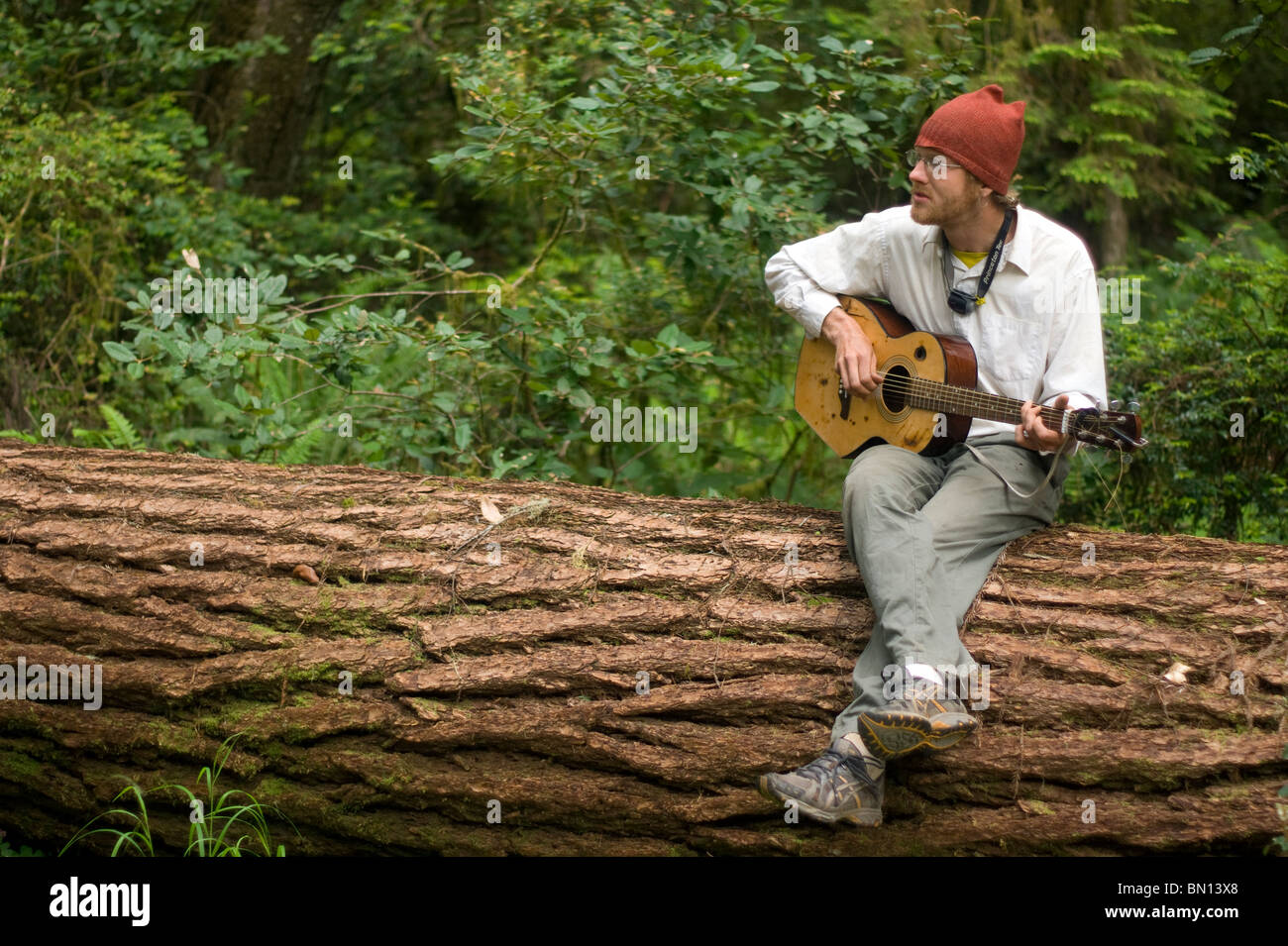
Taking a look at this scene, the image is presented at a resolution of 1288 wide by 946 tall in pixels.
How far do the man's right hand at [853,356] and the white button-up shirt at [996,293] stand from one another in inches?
4.5

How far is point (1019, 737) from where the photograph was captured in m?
3.36

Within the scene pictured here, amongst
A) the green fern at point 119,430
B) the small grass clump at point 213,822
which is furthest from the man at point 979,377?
the green fern at point 119,430

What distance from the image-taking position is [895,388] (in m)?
4.07

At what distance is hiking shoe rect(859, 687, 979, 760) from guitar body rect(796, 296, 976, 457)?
1.10 meters

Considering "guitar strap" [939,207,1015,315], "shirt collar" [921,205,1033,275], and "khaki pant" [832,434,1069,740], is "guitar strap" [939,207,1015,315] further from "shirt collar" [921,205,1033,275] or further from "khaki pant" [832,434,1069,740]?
"khaki pant" [832,434,1069,740]

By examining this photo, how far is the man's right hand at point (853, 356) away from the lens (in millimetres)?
4016

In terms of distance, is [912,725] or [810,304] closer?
[912,725]

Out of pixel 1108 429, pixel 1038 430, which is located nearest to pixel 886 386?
pixel 1038 430

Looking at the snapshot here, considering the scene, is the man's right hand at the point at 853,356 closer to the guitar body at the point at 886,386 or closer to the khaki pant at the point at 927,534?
the guitar body at the point at 886,386

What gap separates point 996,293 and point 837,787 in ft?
6.18

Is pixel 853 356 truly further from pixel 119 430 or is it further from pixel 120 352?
pixel 119 430

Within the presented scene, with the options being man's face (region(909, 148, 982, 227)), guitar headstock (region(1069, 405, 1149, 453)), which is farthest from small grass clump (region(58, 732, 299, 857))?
man's face (region(909, 148, 982, 227))

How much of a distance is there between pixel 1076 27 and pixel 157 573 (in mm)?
7638

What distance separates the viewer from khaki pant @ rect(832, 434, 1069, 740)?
3.38 metres
